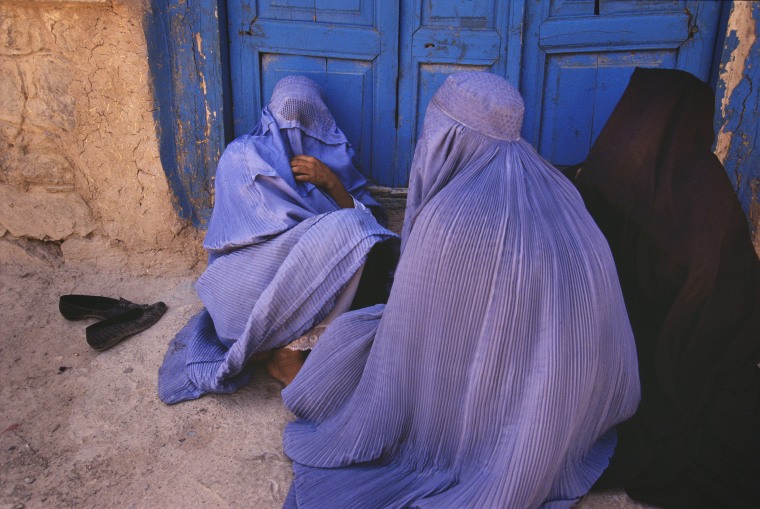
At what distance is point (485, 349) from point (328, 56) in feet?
6.53

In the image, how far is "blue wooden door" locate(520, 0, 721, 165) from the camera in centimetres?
282

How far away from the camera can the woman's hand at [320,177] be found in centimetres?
284

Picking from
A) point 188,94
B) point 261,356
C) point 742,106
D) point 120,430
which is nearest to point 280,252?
point 261,356

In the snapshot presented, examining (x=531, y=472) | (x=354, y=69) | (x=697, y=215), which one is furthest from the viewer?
(x=354, y=69)

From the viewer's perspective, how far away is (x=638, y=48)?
2.89 metres

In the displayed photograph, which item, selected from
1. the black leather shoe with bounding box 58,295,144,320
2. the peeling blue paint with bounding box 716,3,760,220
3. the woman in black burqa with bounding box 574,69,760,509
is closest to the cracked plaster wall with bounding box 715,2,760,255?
the peeling blue paint with bounding box 716,3,760,220

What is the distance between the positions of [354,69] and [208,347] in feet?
5.20

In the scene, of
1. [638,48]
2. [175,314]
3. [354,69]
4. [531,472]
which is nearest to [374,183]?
[354,69]

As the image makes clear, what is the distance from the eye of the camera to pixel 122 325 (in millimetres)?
2850

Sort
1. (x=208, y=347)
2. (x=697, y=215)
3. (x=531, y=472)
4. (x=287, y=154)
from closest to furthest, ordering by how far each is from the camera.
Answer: (x=531, y=472), (x=697, y=215), (x=208, y=347), (x=287, y=154)

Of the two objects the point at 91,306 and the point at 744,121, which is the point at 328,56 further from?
the point at 744,121

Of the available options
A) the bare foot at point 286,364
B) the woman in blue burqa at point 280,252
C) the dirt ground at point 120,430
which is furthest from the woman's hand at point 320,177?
the dirt ground at point 120,430

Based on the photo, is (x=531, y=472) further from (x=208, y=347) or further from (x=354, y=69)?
(x=354, y=69)

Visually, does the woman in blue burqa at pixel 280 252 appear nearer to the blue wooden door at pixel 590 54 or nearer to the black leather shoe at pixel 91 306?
the black leather shoe at pixel 91 306
